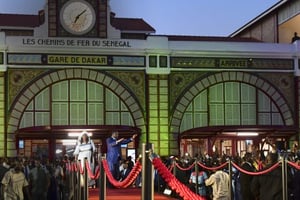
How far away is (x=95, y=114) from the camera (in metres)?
32.8

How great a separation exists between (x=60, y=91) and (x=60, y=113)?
1.05 m

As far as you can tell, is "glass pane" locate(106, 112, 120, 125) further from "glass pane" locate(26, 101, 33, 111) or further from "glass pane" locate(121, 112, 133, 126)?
"glass pane" locate(26, 101, 33, 111)

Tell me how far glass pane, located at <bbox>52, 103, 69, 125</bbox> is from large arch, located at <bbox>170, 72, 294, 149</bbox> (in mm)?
5101

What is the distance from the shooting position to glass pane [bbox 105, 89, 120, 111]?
32781 millimetres

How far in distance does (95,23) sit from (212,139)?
8.07 meters

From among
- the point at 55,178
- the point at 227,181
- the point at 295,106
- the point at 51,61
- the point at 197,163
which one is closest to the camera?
the point at 227,181

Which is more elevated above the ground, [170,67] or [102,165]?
[170,67]

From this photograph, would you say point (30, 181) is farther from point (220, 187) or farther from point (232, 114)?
point (232, 114)

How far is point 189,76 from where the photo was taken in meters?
33.5

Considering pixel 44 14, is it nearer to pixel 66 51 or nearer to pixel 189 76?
pixel 66 51

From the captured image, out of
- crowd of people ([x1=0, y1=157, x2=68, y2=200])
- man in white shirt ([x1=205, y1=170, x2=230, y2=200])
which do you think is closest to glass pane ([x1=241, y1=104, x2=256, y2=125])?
crowd of people ([x1=0, y1=157, x2=68, y2=200])

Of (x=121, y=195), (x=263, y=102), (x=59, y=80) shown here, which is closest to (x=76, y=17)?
(x=59, y=80)

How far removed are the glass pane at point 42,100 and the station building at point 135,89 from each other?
47mm

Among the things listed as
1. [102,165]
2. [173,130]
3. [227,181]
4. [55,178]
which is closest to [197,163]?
[227,181]
